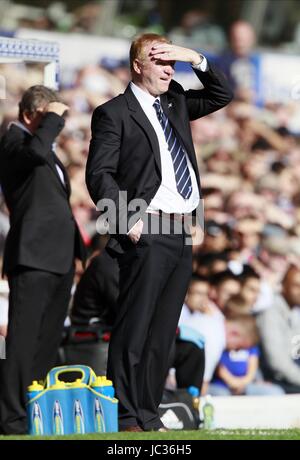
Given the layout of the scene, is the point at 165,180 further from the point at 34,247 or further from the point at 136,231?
the point at 34,247

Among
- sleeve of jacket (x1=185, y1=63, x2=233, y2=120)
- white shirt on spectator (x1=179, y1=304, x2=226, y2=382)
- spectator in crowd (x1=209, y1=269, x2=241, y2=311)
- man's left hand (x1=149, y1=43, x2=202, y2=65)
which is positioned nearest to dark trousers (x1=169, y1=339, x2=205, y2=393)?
white shirt on spectator (x1=179, y1=304, x2=226, y2=382)

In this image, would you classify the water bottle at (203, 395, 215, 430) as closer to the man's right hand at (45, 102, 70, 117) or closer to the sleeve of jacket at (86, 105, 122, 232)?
the man's right hand at (45, 102, 70, 117)

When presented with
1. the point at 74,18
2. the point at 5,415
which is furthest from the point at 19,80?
the point at 5,415

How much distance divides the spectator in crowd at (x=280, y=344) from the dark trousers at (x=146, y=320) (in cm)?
385

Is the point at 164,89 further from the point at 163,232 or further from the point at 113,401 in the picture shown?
the point at 113,401

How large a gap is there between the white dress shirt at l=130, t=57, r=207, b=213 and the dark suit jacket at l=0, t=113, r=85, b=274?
1048mm

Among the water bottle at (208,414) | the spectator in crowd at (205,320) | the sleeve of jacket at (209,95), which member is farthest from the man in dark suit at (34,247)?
the spectator in crowd at (205,320)

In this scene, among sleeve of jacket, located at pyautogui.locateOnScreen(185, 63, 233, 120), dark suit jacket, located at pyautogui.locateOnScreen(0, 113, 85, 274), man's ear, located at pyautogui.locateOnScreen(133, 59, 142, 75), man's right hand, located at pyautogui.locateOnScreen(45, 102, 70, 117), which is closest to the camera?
man's ear, located at pyautogui.locateOnScreen(133, 59, 142, 75)

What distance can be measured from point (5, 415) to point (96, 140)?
1.86m

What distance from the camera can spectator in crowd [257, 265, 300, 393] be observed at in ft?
33.0

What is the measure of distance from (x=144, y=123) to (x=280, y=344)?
4.45 metres

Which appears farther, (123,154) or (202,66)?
(202,66)

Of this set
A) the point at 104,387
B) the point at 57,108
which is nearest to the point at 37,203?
the point at 57,108

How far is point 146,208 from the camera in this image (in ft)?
19.8
